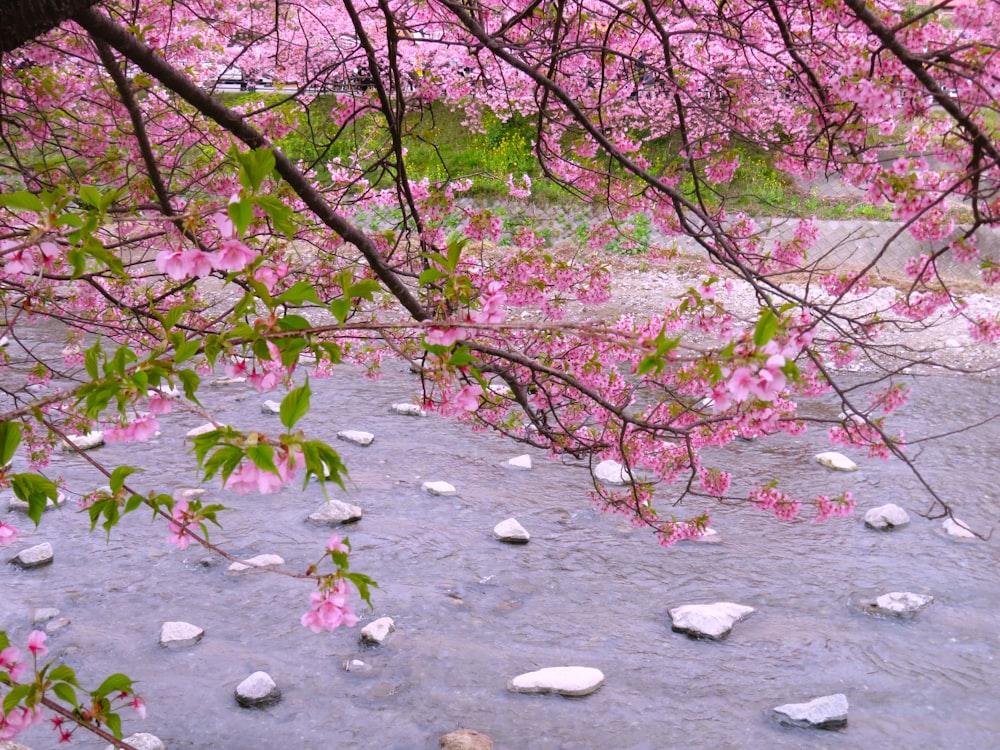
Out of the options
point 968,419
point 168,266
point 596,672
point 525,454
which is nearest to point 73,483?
point 525,454

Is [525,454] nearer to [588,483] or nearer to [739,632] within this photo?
[588,483]

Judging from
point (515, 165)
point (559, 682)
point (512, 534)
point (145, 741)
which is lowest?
point (145, 741)

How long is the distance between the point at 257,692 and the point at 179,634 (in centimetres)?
59

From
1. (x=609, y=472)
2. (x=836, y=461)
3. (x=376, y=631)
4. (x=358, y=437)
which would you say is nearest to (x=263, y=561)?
(x=376, y=631)

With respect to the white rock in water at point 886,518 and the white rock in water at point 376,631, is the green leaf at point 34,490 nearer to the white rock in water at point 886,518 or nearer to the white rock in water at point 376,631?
the white rock in water at point 376,631

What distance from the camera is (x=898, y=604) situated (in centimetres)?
421

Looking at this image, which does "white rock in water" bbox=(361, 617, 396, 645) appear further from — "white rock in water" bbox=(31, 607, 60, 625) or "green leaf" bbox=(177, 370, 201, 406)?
"green leaf" bbox=(177, 370, 201, 406)

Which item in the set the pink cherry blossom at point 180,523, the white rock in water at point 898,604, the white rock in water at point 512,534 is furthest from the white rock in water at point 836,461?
the pink cherry blossom at point 180,523

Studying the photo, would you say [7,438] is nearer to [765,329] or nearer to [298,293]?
[298,293]

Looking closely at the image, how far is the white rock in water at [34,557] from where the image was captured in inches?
173

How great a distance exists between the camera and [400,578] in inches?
173

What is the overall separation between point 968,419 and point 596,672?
14.9 feet

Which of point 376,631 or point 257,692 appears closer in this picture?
point 257,692

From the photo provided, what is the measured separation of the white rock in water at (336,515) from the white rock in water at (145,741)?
187 cm
